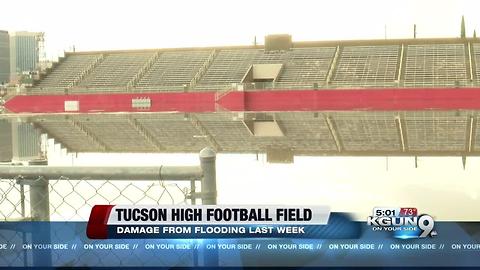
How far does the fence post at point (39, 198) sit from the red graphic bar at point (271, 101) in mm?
18409

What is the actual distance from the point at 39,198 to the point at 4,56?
2243cm

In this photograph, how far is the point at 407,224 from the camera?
1922mm

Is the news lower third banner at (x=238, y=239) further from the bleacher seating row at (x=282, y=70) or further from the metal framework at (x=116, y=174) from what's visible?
the bleacher seating row at (x=282, y=70)

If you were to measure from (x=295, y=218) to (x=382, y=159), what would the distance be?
4013mm

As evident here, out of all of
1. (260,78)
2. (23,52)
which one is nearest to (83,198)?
(260,78)

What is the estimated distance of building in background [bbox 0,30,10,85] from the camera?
64.5ft

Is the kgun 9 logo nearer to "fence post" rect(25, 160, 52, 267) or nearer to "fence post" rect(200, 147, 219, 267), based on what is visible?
"fence post" rect(200, 147, 219, 267)

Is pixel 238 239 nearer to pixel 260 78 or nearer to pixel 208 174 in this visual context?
pixel 208 174

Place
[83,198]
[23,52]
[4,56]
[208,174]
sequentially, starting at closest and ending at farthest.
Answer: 1. [208,174]
2. [83,198]
3. [4,56]
4. [23,52]

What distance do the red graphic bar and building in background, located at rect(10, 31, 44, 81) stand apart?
1425 millimetres

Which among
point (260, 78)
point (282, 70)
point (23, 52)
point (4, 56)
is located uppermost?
point (23, 52)

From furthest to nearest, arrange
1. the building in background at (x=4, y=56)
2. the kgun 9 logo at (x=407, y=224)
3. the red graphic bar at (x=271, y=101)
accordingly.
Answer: the building in background at (x=4, y=56), the red graphic bar at (x=271, y=101), the kgun 9 logo at (x=407, y=224)

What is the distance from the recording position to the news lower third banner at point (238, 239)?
1.79m

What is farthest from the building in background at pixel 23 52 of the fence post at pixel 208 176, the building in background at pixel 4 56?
the fence post at pixel 208 176
